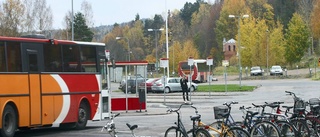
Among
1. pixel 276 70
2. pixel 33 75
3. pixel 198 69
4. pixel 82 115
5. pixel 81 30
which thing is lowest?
pixel 82 115

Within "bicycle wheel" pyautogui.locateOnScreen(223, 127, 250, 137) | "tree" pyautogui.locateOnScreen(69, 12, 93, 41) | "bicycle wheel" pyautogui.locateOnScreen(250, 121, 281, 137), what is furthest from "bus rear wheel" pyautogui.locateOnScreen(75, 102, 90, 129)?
"tree" pyautogui.locateOnScreen(69, 12, 93, 41)

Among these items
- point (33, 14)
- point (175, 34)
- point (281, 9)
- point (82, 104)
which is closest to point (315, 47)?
point (281, 9)

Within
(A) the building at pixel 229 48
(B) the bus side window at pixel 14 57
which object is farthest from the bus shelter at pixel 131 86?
(A) the building at pixel 229 48

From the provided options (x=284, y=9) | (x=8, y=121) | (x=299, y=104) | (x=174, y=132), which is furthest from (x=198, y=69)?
(x=174, y=132)

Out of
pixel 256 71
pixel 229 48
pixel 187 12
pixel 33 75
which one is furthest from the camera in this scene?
pixel 187 12

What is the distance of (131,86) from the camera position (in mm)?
33344

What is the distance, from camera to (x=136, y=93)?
32.8m

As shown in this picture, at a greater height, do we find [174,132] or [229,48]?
[229,48]

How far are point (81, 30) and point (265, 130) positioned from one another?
8095 cm

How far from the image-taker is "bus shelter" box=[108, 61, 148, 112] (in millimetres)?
31266

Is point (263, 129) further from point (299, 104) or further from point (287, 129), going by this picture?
point (299, 104)

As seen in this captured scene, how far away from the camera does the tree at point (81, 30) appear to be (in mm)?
92562

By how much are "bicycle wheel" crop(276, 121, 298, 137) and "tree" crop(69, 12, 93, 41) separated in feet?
255

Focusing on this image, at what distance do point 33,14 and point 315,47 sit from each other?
65158mm
